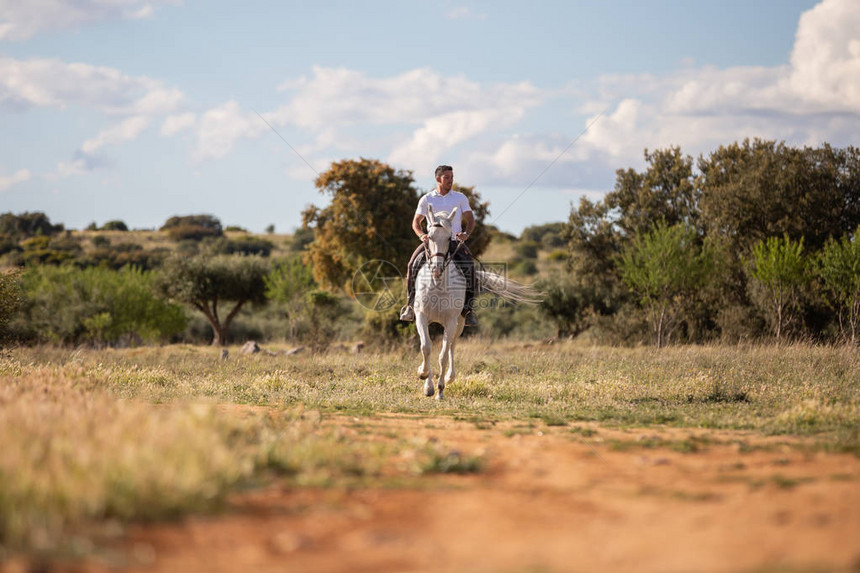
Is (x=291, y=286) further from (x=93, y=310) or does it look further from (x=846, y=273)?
(x=846, y=273)

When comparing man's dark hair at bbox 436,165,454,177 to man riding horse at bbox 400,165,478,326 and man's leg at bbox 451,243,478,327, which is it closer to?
man riding horse at bbox 400,165,478,326

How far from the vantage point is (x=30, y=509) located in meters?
3.93

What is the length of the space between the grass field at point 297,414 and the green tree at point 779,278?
973 cm

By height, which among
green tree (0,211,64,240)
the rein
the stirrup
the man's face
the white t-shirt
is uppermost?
green tree (0,211,64,240)

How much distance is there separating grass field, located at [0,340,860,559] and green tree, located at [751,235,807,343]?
31.9ft

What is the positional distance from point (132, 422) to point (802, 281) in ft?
89.2

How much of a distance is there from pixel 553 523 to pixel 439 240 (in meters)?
7.61

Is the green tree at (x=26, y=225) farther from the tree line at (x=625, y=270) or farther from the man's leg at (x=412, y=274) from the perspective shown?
the man's leg at (x=412, y=274)

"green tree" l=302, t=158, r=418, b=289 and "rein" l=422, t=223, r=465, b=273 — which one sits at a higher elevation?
"green tree" l=302, t=158, r=418, b=289

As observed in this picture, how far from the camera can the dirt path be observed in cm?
366

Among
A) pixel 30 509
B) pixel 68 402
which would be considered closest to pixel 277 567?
pixel 30 509

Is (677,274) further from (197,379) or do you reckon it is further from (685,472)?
(685,472)

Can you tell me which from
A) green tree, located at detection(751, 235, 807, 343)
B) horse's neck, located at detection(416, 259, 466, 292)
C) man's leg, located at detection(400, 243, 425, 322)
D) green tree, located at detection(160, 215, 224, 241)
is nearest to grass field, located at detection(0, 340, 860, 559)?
man's leg, located at detection(400, 243, 425, 322)

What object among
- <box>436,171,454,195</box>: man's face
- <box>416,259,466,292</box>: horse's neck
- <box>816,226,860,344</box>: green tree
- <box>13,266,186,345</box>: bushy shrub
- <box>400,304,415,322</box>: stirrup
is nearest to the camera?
<box>416,259,466,292</box>: horse's neck
